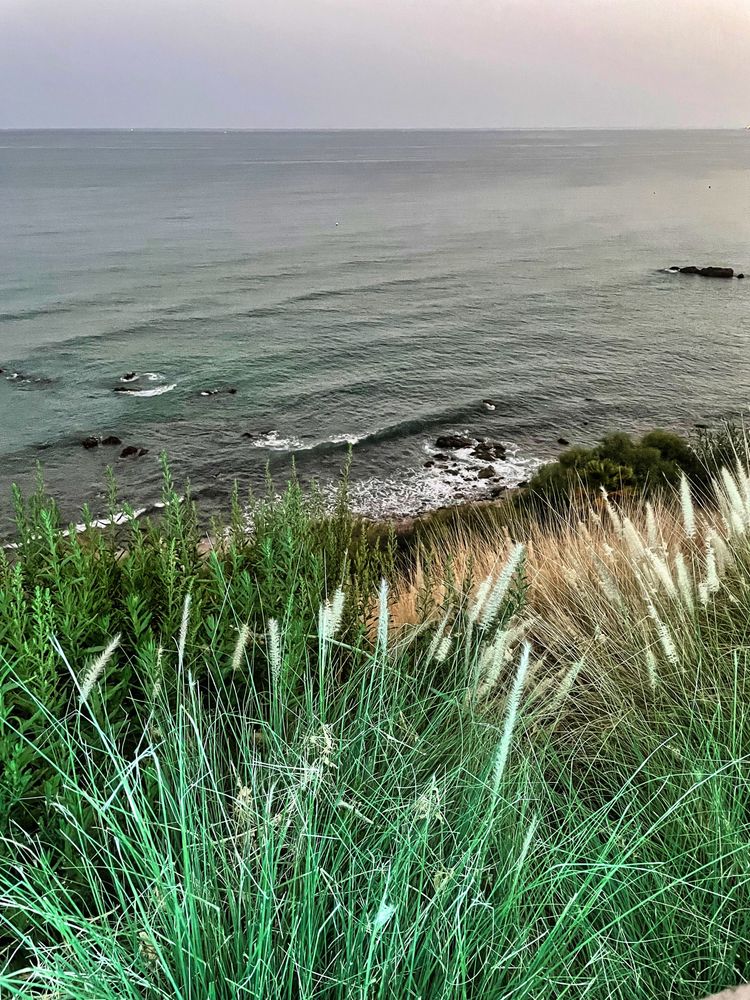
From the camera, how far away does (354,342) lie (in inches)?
1416

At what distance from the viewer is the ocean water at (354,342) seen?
Answer: 23891 mm

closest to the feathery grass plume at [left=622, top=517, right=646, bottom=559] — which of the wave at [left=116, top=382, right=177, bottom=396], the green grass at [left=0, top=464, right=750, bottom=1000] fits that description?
the green grass at [left=0, top=464, right=750, bottom=1000]

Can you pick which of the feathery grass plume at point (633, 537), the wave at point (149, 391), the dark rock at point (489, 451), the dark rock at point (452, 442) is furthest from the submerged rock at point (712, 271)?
the feathery grass plume at point (633, 537)

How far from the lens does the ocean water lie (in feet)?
78.4

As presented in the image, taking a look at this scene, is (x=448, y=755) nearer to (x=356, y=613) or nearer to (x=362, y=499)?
(x=356, y=613)

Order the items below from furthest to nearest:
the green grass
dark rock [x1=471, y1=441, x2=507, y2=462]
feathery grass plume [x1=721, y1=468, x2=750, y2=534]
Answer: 1. dark rock [x1=471, y1=441, x2=507, y2=462]
2. feathery grass plume [x1=721, y1=468, x2=750, y2=534]
3. the green grass

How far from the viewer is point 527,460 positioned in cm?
2336

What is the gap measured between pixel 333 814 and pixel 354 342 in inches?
1361

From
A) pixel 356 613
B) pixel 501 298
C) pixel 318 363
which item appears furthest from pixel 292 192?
pixel 356 613

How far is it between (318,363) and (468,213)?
→ 212ft

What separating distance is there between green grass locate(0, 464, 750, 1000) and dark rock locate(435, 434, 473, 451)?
66.2ft

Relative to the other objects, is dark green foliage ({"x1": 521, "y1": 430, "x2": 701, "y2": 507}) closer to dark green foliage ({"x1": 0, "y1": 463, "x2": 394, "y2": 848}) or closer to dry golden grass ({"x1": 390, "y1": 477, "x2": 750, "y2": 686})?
dry golden grass ({"x1": 390, "y1": 477, "x2": 750, "y2": 686})

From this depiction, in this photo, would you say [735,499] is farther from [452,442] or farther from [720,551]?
[452,442]

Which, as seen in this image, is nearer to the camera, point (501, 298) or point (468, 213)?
point (501, 298)
